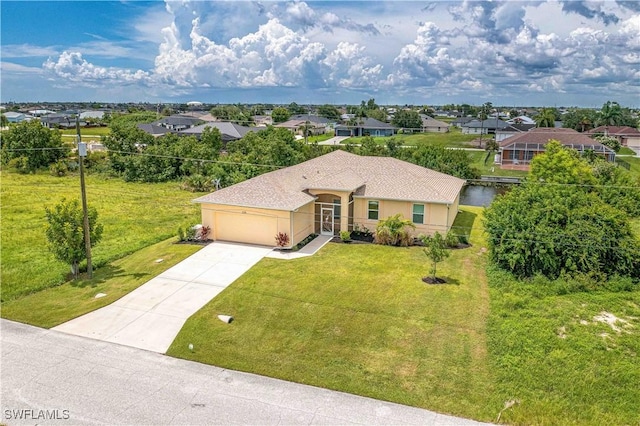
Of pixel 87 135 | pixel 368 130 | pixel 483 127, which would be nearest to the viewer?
pixel 87 135

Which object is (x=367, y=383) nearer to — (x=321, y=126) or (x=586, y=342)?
(x=586, y=342)

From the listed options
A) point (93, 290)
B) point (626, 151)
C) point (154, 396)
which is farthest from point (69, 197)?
point (626, 151)

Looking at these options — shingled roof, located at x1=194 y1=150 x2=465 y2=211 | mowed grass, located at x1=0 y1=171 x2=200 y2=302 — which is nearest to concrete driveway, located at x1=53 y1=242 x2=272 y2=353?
shingled roof, located at x1=194 y1=150 x2=465 y2=211

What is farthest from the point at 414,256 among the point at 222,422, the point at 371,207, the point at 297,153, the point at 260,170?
the point at 297,153

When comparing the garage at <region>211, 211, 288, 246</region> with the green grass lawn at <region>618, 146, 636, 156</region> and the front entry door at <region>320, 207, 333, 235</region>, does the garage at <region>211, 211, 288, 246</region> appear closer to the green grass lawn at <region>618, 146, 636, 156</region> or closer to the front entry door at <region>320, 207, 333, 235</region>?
the front entry door at <region>320, 207, 333, 235</region>

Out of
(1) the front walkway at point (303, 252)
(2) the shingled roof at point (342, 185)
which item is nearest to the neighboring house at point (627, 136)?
(2) the shingled roof at point (342, 185)

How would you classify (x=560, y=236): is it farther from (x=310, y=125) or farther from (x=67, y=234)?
(x=310, y=125)
